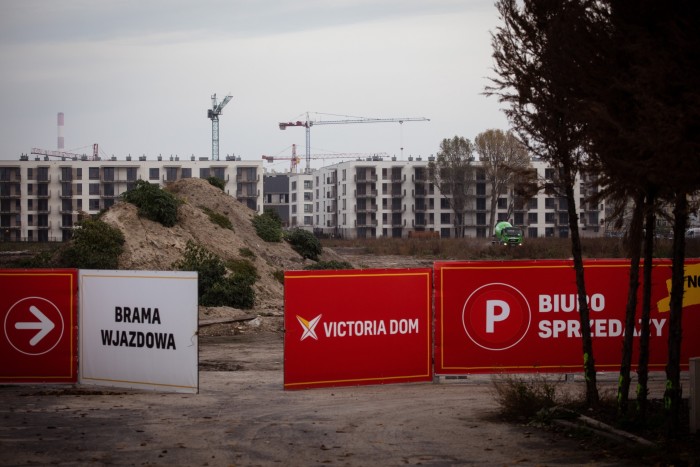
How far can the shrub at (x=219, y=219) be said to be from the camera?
4406cm

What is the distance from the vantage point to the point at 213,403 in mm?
15422

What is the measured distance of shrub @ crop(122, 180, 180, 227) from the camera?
1581 inches

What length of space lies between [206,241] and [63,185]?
10906 cm

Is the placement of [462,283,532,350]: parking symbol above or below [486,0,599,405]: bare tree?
below

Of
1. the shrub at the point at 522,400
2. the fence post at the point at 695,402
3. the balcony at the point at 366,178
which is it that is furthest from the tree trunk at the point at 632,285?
the balcony at the point at 366,178

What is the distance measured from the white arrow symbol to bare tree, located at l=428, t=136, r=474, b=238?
125806 millimetres

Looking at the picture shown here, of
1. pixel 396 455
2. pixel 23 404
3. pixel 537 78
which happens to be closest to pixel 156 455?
pixel 396 455

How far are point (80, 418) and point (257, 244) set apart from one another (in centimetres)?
3112

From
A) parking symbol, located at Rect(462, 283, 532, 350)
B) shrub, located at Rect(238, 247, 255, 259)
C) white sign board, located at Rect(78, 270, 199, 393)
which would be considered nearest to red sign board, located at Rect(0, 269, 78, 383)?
white sign board, located at Rect(78, 270, 199, 393)

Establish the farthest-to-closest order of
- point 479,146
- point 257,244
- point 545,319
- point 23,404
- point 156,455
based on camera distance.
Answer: point 479,146 → point 257,244 → point 545,319 → point 23,404 → point 156,455

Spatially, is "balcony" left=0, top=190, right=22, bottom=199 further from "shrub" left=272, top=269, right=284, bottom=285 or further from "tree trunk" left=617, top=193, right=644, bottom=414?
"tree trunk" left=617, top=193, right=644, bottom=414

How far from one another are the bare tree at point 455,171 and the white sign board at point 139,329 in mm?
125709

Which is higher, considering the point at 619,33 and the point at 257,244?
the point at 619,33

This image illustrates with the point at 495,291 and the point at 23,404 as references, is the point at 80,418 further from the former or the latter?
the point at 495,291
